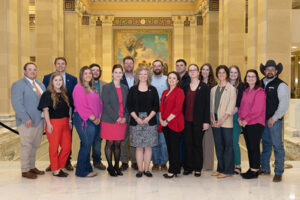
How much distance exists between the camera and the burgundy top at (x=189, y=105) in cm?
429

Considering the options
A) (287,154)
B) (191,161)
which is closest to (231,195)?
(191,161)

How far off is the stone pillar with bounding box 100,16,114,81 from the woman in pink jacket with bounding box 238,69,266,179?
1456cm

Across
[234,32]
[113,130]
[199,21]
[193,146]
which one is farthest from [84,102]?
[199,21]

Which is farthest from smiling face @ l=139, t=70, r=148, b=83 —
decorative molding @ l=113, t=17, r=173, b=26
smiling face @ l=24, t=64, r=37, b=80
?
decorative molding @ l=113, t=17, r=173, b=26

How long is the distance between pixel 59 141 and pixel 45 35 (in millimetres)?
7560

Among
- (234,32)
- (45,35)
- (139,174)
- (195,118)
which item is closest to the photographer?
(195,118)

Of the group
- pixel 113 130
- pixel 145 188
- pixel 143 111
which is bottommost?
pixel 145 188

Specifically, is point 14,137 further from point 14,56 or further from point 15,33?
point 15,33

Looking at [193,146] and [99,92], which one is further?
[99,92]

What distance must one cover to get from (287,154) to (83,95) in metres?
4.51

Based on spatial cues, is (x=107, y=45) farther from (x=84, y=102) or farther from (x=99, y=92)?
(x=84, y=102)

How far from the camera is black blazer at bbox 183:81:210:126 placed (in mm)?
4242

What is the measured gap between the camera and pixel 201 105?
4242mm

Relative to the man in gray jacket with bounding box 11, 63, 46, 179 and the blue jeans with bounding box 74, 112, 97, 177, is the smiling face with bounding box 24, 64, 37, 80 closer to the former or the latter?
the man in gray jacket with bounding box 11, 63, 46, 179
